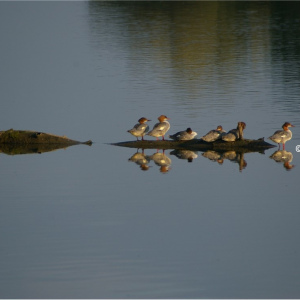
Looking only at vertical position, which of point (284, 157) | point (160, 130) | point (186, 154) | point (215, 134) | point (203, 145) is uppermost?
point (160, 130)

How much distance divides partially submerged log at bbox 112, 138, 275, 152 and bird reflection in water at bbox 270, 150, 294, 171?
37 cm

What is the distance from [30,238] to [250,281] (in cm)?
355

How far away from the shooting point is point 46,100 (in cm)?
2784

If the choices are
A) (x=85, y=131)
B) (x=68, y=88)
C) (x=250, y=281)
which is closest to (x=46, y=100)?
(x=68, y=88)

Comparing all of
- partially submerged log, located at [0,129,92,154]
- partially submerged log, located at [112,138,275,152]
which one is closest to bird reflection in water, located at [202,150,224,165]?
partially submerged log, located at [112,138,275,152]

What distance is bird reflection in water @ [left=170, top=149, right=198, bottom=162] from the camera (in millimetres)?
19531

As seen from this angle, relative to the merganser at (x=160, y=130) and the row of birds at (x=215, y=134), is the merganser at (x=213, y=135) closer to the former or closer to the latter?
the row of birds at (x=215, y=134)

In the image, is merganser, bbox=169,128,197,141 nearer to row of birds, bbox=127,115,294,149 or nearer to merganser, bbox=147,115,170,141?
row of birds, bbox=127,115,294,149

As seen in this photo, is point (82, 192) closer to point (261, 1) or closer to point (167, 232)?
point (167, 232)

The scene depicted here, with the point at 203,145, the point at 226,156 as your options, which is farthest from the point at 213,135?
the point at 226,156

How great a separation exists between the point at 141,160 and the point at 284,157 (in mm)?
2886

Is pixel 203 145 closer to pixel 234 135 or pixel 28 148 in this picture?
pixel 234 135

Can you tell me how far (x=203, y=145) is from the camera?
2012cm

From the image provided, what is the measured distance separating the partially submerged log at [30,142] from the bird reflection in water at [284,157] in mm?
4053
